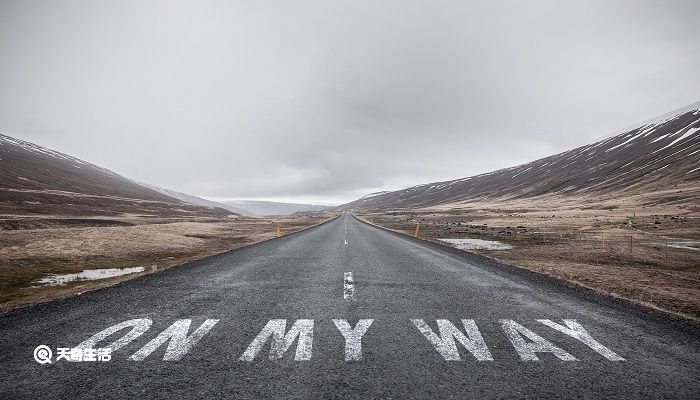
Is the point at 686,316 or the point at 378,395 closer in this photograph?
the point at 378,395

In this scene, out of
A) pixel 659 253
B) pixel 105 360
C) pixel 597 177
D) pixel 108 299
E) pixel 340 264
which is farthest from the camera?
pixel 597 177

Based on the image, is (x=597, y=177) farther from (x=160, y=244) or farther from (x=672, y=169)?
(x=160, y=244)

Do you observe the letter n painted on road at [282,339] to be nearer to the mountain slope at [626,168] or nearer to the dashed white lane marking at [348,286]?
the dashed white lane marking at [348,286]

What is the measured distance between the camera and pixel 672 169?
114 metres

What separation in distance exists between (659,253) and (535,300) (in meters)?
19.2

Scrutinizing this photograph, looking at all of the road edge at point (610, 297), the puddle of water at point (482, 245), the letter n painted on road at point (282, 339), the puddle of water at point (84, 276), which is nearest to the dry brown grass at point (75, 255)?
the puddle of water at point (84, 276)

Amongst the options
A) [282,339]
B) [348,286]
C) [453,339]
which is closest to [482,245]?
[348,286]

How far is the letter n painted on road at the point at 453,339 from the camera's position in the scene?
5.79m

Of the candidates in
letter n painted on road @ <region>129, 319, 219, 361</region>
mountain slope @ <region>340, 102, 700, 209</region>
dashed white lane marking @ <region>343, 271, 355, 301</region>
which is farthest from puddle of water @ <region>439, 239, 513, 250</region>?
mountain slope @ <region>340, 102, 700, 209</region>

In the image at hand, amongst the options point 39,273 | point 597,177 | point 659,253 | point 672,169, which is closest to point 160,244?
point 39,273
